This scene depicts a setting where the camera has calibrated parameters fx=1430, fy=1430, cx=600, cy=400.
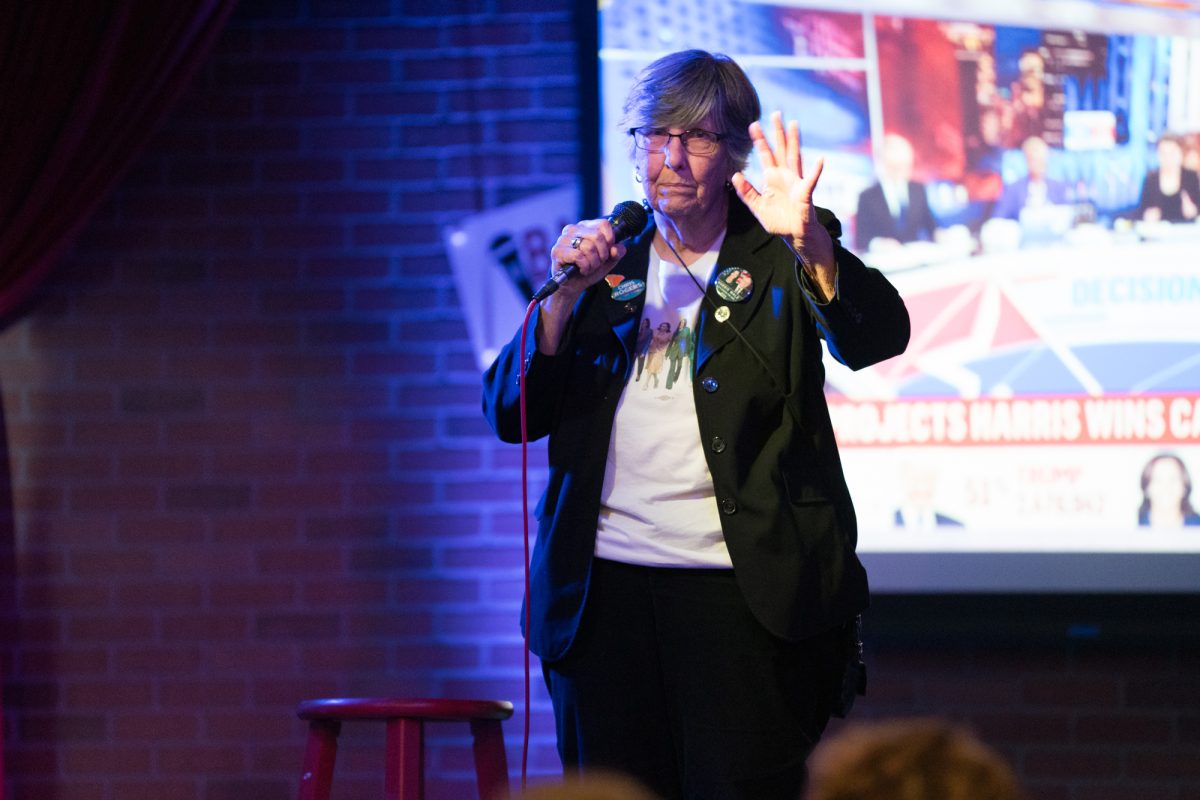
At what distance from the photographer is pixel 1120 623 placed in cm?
304

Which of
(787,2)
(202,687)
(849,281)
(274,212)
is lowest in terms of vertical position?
(202,687)

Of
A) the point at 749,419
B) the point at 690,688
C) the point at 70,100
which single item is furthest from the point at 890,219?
the point at 70,100

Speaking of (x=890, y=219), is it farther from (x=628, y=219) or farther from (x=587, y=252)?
(x=587, y=252)

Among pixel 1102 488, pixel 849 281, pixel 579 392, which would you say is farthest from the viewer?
pixel 1102 488

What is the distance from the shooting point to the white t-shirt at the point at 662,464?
6.60 ft

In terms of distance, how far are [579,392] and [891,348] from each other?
0.46 metres

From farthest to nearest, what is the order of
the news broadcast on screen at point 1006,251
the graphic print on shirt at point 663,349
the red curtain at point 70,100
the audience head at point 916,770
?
the red curtain at point 70,100 → the news broadcast on screen at point 1006,251 → the graphic print on shirt at point 663,349 → the audience head at point 916,770

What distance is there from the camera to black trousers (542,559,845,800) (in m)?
1.99

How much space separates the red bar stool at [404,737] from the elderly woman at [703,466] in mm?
294

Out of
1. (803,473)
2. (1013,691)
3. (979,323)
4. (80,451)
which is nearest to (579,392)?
(803,473)

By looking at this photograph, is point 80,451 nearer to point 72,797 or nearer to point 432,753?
point 72,797

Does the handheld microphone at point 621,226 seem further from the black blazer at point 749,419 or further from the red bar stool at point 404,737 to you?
the red bar stool at point 404,737

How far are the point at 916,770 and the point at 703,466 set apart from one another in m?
1.06

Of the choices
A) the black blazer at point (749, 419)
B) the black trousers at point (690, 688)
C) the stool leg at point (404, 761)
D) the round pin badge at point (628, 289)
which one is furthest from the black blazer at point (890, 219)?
the stool leg at point (404, 761)
